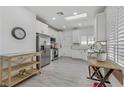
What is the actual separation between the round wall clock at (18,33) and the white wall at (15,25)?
104 millimetres

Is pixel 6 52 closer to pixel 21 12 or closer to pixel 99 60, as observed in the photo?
pixel 21 12

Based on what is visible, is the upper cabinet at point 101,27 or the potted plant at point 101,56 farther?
the upper cabinet at point 101,27

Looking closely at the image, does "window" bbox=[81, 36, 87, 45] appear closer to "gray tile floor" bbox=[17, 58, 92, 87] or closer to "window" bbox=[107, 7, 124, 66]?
"gray tile floor" bbox=[17, 58, 92, 87]

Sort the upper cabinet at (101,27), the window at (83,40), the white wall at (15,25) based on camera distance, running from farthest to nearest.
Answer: the window at (83,40)
the upper cabinet at (101,27)
the white wall at (15,25)

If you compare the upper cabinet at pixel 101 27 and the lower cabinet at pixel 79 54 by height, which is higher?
the upper cabinet at pixel 101 27

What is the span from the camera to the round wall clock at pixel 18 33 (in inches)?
109

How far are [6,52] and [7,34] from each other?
1.80ft

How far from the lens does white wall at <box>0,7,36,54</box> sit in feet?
8.10

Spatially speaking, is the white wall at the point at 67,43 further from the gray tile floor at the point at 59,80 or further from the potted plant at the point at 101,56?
the potted plant at the point at 101,56

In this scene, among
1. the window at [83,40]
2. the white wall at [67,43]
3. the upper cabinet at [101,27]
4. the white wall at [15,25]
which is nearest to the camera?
the white wall at [15,25]

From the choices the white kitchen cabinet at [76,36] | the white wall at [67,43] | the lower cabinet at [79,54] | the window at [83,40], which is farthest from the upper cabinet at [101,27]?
the white wall at [67,43]

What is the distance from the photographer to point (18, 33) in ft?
9.65
